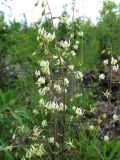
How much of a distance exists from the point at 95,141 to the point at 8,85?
69.3 inches

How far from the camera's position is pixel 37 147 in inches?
103

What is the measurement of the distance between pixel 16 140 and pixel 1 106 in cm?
34

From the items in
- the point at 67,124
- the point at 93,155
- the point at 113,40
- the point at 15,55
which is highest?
the point at 113,40

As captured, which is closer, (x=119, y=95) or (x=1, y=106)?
(x=1, y=106)

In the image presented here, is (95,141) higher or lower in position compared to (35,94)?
lower

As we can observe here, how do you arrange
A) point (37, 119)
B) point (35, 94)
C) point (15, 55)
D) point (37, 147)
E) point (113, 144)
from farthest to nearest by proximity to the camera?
1. point (15, 55)
2. point (35, 94)
3. point (37, 119)
4. point (113, 144)
5. point (37, 147)

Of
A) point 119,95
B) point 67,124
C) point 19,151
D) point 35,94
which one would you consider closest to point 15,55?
point 35,94

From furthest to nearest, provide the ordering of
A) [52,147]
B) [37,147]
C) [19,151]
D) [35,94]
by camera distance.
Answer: [35,94], [52,147], [19,151], [37,147]

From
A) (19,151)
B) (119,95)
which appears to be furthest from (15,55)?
(19,151)

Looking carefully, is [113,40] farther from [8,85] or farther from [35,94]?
[35,94]

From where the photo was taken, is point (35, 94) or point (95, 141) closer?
point (95, 141)

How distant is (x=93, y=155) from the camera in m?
3.15

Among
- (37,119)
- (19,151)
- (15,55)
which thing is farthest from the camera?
(15,55)

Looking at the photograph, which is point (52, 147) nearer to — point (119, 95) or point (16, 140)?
point (16, 140)
